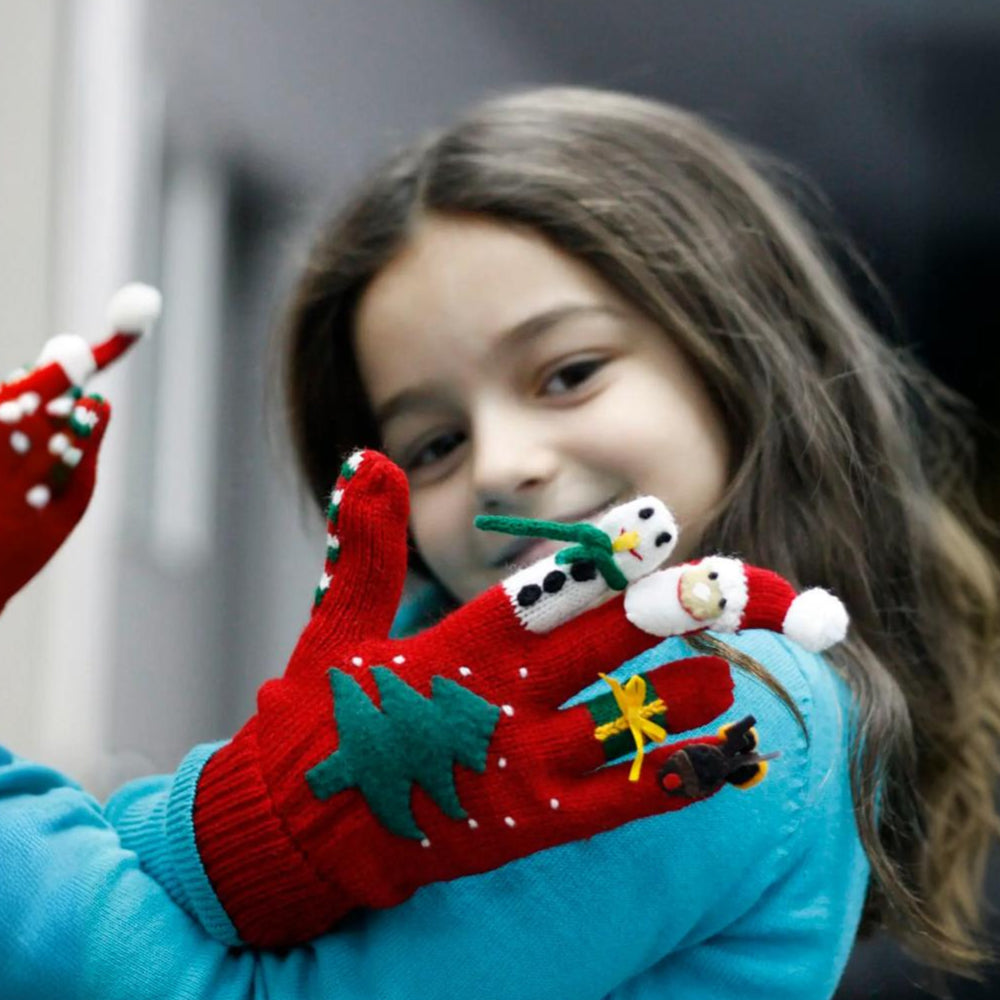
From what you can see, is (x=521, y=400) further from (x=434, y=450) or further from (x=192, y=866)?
(x=192, y=866)

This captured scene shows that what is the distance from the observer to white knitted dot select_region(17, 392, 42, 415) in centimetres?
45

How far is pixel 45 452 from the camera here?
0.46 metres

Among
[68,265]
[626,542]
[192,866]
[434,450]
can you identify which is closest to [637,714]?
[626,542]

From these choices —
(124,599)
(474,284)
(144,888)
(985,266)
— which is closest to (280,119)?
(124,599)

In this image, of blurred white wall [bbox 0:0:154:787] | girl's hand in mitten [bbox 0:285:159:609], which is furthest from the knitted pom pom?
blurred white wall [bbox 0:0:154:787]

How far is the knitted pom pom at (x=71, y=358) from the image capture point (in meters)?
0.46

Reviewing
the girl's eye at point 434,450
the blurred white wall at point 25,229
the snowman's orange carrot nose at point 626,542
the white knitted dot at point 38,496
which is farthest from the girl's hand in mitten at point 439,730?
the blurred white wall at point 25,229

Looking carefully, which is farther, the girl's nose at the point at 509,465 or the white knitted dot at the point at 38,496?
the girl's nose at the point at 509,465

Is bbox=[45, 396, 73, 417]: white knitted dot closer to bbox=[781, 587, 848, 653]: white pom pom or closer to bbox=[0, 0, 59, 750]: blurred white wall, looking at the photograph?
bbox=[781, 587, 848, 653]: white pom pom

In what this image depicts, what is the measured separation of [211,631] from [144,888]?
3.64 feet

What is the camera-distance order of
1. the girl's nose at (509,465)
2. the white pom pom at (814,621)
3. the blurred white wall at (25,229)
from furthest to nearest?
1. the blurred white wall at (25,229)
2. the girl's nose at (509,465)
3. the white pom pom at (814,621)

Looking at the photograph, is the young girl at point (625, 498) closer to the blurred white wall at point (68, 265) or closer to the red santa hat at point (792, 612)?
the red santa hat at point (792, 612)

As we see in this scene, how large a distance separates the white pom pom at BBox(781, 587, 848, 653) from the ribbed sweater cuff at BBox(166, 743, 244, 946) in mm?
224

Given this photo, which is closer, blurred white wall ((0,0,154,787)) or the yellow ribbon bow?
the yellow ribbon bow
